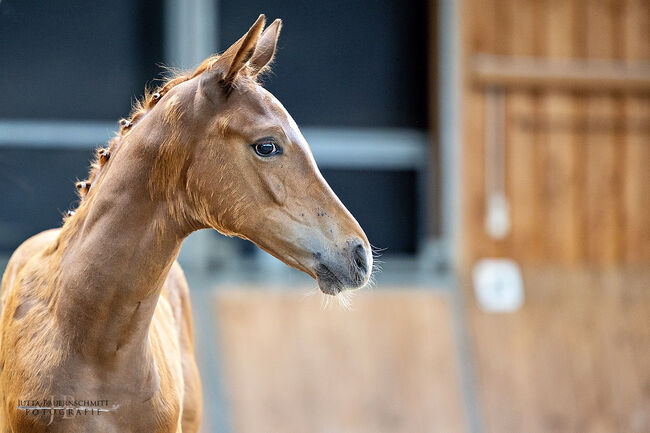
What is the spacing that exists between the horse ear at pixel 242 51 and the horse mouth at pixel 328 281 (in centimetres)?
48

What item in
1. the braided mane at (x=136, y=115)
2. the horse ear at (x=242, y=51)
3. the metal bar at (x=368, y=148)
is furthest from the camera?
the metal bar at (x=368, y=148)

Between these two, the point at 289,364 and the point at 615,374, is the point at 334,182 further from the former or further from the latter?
the point at 615,374

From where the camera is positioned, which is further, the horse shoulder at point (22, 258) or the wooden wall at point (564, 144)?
the wooden wall at point (564, 144)

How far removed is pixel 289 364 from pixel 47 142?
87.6 inches

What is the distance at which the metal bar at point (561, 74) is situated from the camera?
602cm

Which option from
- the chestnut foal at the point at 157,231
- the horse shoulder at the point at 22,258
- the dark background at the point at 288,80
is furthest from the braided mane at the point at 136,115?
the dark background at the point at 288,80

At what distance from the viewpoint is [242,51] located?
184 centimetres

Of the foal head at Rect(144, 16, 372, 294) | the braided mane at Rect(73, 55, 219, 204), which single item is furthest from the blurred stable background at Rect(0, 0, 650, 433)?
the foal head at Rect(144, 16, 372, 294)

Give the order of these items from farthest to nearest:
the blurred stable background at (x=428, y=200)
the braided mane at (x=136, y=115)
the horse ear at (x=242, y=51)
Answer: the blurred stable background at (x=428, y=200) < the braided mane at (x=136, y=115) < the horse ear at (x=242, y=51)

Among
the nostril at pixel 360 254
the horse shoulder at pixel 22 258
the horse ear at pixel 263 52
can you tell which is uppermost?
the horse ear at pixel 263 52

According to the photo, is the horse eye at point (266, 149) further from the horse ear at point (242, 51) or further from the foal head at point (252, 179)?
the horse ear at point (242, 51)

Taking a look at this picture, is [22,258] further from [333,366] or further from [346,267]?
[333,366]

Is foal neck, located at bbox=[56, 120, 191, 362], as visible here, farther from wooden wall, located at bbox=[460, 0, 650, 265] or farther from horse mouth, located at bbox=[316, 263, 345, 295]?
wooden wall, located at bbox=[460, 0, 650, 265]

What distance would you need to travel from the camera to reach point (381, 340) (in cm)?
562
